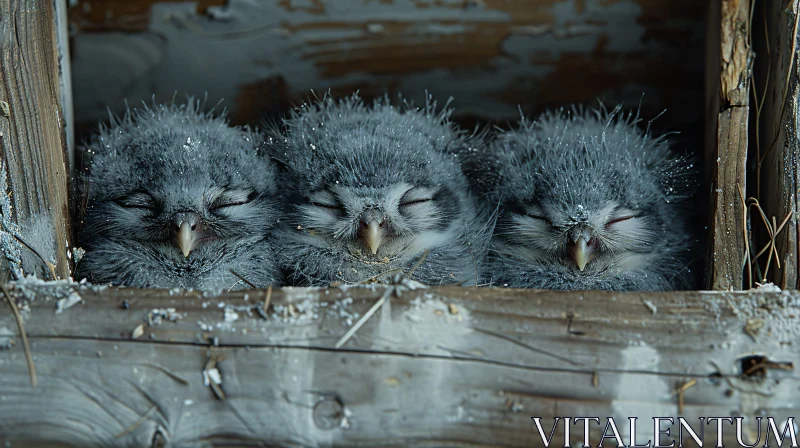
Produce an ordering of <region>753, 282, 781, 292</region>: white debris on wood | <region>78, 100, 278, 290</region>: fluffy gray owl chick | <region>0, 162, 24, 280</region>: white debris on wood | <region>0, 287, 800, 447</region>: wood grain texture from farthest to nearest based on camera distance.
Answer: <region>78, 100, 278, 290</region>: fluffy gray owl chick < <region>0, 162, 24, 280</region>: white debris on wood < <region>753, 282, 781, 292</region>: white debris on wood < <region>0, 287, 800, 447</region>: wood grain texture

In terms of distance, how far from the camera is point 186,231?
6.82ft

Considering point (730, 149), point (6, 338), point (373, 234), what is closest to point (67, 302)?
point (6, 338)

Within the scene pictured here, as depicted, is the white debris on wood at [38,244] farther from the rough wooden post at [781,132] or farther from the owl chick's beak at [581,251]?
the rough wooden post at [781,132]

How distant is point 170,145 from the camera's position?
2246 mm

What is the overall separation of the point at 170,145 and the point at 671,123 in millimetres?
1906

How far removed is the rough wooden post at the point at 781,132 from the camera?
184cm

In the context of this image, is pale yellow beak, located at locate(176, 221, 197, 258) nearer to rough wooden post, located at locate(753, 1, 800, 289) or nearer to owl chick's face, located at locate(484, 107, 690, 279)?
owl chick's face, located at locate(484, 107, 690, 279)

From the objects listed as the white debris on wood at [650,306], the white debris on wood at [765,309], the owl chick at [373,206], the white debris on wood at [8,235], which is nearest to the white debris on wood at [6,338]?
the white debris on wood at [8,235]

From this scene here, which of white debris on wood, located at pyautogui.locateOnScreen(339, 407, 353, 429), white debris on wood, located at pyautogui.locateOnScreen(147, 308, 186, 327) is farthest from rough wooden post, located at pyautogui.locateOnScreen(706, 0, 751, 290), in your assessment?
white debris on wood, located at pyautogui.locateOnScreen(147, 308, 186, 327)

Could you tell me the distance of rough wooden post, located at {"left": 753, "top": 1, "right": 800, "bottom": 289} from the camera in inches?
72.6

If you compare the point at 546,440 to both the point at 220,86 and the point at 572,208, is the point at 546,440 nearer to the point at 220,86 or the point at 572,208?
the point at 572,208

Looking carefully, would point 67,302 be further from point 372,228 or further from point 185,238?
point 372,228

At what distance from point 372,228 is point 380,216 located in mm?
59

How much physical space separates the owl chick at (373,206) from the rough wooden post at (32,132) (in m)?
0.68
